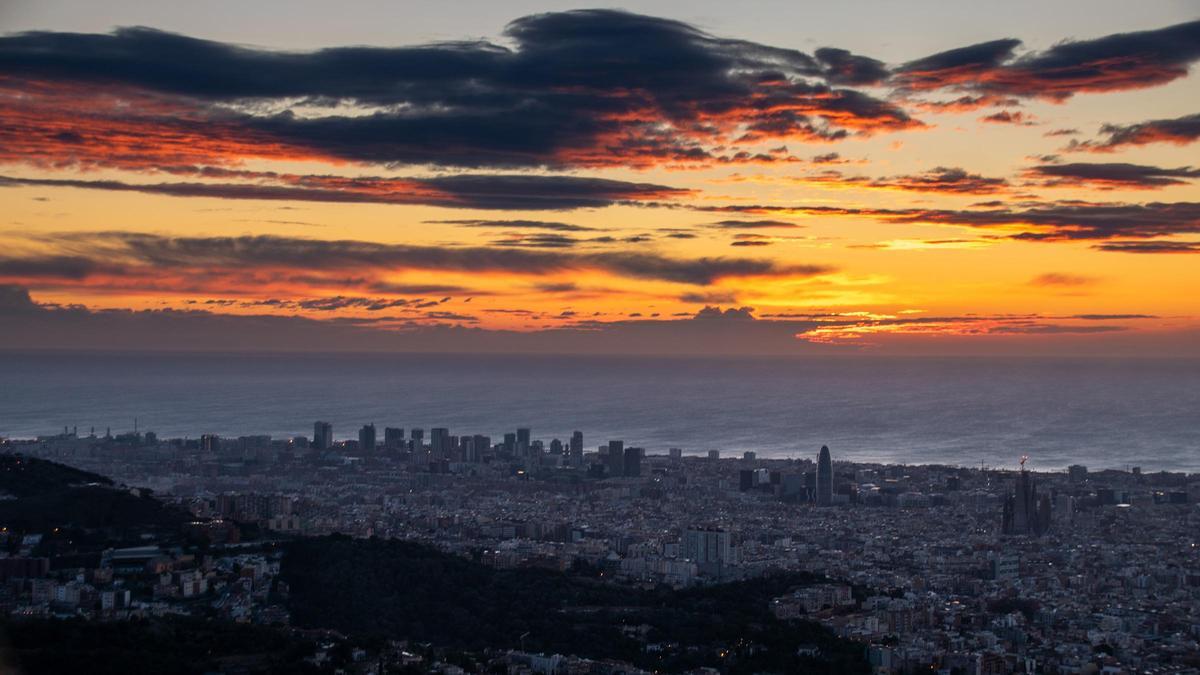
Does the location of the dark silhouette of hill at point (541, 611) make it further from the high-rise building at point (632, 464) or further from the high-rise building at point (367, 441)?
the high-rise building at point (367, 441)

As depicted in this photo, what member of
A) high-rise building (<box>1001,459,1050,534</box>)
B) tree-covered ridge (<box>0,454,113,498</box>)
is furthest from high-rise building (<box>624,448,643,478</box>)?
tree-covered ridge (<box>0,454,113,498</box>)

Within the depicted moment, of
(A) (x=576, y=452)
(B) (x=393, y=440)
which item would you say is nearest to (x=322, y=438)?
(B) (x=393, y=440)

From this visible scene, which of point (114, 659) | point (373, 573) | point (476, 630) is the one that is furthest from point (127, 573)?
point (114, 659)

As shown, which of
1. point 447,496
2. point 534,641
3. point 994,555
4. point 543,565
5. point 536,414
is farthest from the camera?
point 536,414

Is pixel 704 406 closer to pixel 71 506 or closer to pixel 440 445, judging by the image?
pixel 440 445

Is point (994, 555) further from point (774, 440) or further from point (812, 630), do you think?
point (774, 440)

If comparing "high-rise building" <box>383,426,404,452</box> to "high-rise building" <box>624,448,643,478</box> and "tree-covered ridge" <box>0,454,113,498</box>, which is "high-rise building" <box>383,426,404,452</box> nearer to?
"high-rise building" <box>624,448,643,478</box>
